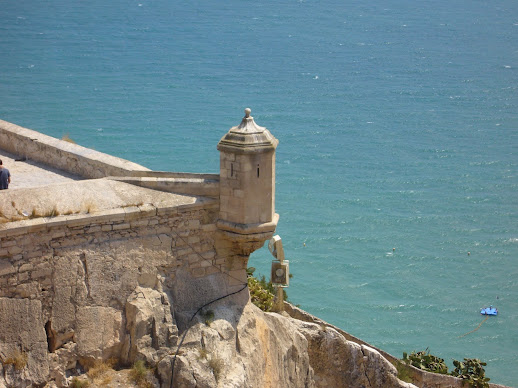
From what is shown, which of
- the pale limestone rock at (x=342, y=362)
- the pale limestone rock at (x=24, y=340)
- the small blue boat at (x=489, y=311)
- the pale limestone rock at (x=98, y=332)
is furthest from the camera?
the small blue boat at (x=489, y=311)

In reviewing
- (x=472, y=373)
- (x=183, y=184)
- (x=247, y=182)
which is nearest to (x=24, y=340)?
(x=183, y=184)

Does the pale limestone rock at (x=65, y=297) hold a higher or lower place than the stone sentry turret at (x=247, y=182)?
lower

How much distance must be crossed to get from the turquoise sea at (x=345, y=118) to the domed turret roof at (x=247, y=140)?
26.2 meters

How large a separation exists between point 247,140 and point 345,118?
66.3 metres

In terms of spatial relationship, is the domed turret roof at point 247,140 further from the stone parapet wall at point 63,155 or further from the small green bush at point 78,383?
the small green bush at point 78,383

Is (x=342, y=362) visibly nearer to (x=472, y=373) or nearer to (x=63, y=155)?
(x=472, y=373)

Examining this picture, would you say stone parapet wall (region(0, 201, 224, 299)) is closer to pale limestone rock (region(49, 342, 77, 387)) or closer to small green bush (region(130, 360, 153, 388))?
pale limestone rock (region(49, 342, 77, 387))

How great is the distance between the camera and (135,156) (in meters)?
69.4

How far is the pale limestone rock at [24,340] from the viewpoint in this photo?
13.8m

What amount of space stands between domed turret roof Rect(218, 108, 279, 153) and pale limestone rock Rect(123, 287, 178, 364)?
2.74 meters

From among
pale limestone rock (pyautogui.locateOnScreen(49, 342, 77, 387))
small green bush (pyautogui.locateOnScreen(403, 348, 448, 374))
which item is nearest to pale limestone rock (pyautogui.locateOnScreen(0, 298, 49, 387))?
pale limestone rock (pyautogui.locateOnScreen(49, 342, 77, 387))

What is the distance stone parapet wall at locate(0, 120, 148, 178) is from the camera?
17.1 metres

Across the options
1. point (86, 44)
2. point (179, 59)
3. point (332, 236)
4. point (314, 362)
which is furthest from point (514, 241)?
point (86, 44)

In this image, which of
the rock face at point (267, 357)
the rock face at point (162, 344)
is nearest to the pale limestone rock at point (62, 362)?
the rock face at point (162, 344)
